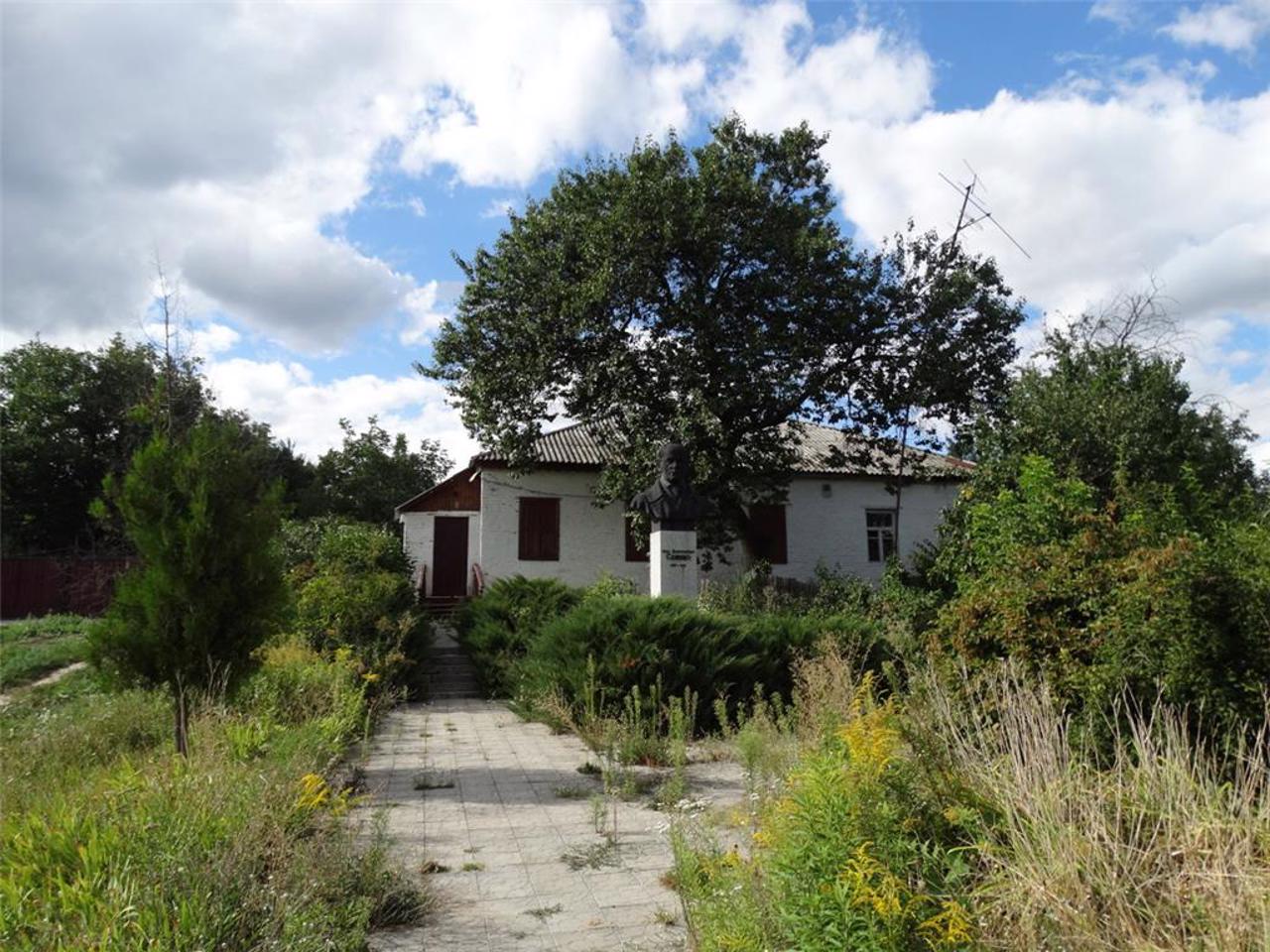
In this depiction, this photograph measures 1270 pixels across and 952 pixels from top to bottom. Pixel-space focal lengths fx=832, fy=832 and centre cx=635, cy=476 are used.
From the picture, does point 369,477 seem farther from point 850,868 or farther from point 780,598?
point 850,868

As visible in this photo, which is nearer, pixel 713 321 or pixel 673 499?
pixel 673 499

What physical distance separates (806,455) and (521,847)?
68.9 ft

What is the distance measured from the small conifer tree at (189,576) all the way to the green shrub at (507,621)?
5322 mm

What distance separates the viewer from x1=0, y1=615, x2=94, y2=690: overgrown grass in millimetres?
12883

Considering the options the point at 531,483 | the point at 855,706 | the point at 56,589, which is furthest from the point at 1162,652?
the point at 56,589

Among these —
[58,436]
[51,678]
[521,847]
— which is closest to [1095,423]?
[521,847]

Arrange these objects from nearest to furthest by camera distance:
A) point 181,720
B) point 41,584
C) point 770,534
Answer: point 181,720
point 770,534
point 41,584

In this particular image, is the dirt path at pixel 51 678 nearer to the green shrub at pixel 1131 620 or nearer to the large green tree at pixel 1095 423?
the green shrub at pixel 1131 620

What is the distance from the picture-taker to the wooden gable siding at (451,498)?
2375 centimetres

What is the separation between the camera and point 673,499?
11.9 m

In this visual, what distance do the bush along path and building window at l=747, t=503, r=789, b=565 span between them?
49.7 feet

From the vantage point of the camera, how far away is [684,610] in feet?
31.3

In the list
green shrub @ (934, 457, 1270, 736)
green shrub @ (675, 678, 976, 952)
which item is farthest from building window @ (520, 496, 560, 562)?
green shrub @ (675, 678, 976, 952)

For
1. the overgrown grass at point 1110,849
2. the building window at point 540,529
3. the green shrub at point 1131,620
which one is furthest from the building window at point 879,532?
the overgrown grass at point 1110,849
